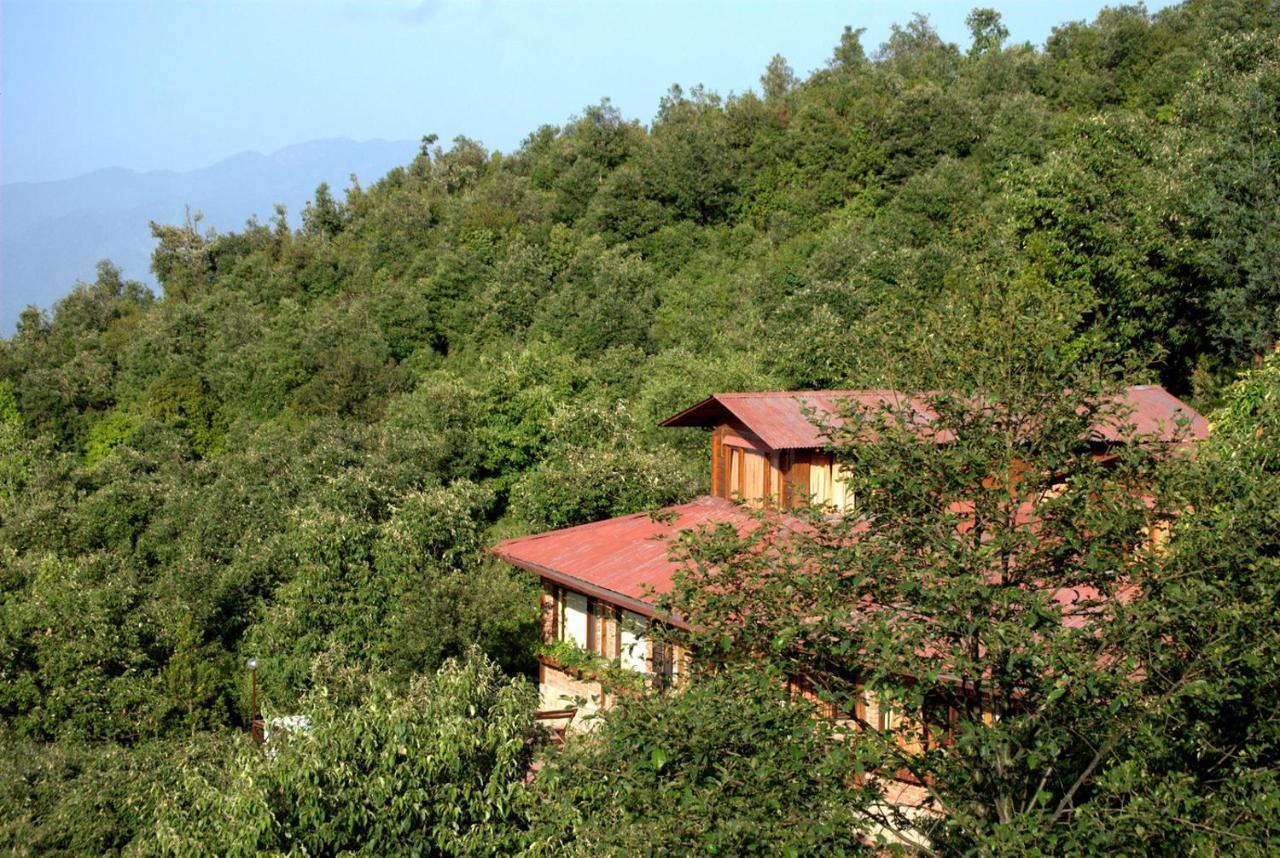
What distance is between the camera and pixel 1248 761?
27.4 ft

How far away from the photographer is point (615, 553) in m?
19.9

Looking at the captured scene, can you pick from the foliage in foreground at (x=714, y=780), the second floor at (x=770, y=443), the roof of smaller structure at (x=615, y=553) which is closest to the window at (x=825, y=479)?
the second floor at (x=770, y=443)

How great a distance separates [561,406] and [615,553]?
12305 millimetres

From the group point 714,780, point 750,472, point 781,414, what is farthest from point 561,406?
point 714,780

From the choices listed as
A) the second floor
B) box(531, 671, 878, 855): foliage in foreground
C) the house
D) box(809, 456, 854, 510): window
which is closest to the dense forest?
box(531, 671, 878, 855): foliage in foreground

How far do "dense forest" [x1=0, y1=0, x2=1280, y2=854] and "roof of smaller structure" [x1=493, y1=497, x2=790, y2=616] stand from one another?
1.32m

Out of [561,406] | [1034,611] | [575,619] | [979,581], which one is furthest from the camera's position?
[561,406]

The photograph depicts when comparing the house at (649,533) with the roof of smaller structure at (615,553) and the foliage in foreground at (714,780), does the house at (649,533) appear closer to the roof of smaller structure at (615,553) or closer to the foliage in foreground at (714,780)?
the roof of smaller structure at (615,553)

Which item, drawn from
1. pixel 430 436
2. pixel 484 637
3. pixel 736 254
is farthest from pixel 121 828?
pixel 736 254

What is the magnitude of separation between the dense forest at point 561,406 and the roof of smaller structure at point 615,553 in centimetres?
132

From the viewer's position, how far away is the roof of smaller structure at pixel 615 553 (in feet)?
59.4

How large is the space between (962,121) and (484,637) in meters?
38.3

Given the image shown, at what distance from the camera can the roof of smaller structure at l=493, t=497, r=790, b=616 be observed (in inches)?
713

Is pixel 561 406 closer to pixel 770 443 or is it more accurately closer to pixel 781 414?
pixel 781 414
